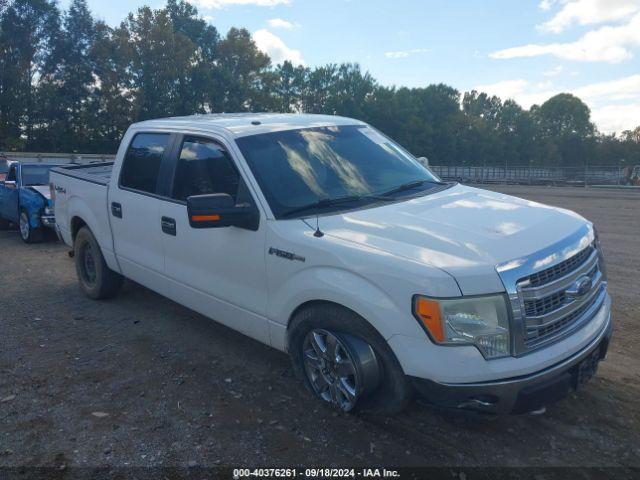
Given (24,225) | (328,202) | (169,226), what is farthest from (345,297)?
(24,225)

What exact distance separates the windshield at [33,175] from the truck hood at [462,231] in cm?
978

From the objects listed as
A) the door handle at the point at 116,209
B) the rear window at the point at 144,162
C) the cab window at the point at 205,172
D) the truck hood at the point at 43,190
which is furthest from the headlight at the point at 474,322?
the truck hood at the point at 43,190

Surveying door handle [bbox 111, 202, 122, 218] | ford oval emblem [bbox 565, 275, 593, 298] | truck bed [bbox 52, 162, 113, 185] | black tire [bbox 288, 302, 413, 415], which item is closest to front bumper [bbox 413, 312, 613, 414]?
black tire [bbox 288, 302, 413, 415]

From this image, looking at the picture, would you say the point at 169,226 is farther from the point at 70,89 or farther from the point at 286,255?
the point at 70,89

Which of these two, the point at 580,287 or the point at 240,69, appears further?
the point at 240,69

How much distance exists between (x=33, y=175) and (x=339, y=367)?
10299mm

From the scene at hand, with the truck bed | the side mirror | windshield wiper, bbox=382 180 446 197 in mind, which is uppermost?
the truck bed

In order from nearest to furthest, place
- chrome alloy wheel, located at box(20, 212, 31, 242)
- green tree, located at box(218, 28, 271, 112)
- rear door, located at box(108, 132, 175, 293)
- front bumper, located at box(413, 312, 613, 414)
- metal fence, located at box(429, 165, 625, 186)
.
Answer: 1. front bumper, located at box(413, 312, 613, 414)
2. rear door, located at box(108, 132, 175, 293)
3. chrome alloy wheel, located at box(20, 212, 31, 242)
4. metal fence, located at box(429, 165, 625, 186)
5. green tree, located at box(218, 28, 271, 112)

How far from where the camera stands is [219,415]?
3.66 meters

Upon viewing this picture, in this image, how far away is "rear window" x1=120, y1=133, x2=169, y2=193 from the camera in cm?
491

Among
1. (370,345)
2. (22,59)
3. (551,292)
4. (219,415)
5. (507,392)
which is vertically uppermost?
(22,59)

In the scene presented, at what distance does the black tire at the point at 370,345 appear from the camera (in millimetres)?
→ 3111

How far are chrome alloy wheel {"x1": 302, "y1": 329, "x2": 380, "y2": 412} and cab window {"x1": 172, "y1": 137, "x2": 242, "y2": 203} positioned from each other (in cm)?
117

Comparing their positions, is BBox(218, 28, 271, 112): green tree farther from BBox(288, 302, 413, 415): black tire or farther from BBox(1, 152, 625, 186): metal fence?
BBox(288, 302, 413, 415): black tire
